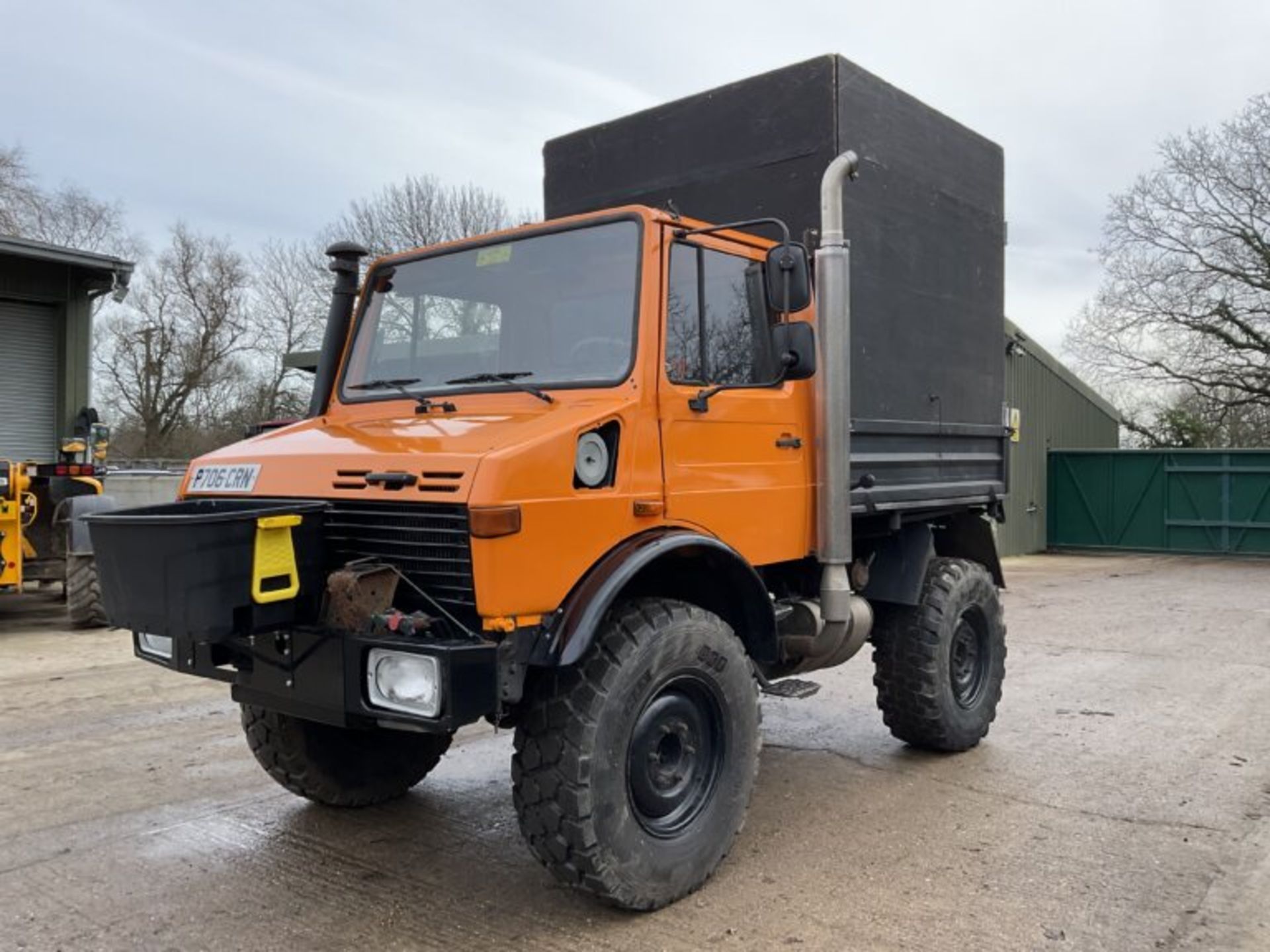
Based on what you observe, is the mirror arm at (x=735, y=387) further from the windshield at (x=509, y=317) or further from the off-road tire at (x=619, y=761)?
the off-road tire at (x=619, y=761)

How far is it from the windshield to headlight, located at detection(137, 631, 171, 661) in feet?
4.23

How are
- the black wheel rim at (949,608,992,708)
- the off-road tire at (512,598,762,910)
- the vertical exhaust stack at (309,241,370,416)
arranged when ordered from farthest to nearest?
the black wheel rim at (949,608,992,708)
the vertical exhaust stack at (309,241,370,416)
the off-road tire at (512,598,762,910)

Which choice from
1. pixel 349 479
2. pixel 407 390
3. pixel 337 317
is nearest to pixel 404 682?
pixel 349 479

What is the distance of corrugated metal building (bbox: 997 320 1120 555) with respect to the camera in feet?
65.1

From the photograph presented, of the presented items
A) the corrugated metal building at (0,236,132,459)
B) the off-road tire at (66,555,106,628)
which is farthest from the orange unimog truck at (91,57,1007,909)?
the corrugated metal building at (0,236,132,459)

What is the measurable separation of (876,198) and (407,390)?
2.40 m

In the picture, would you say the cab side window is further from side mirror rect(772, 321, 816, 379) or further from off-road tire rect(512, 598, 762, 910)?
off-road tire rect(512, 598, 762, 910)

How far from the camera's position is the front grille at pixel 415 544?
10.3 ft

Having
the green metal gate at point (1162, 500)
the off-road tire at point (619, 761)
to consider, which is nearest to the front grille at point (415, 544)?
the off-road tire at point (619, 761)

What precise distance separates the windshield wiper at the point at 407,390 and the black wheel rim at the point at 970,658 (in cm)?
323

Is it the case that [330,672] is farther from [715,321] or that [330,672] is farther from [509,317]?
[715,321]

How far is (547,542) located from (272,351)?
107ft

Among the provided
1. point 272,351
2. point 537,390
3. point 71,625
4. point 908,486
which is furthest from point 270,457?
point 272,351

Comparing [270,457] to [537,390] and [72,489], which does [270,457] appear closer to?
[537,390]
